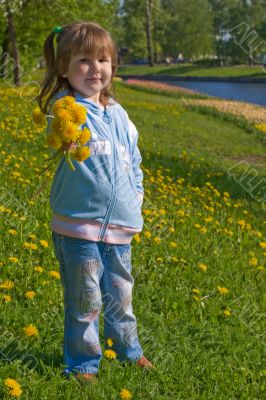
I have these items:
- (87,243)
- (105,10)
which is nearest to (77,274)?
(87,243)

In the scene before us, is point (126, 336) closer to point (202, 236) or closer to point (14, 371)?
point (14, 371)

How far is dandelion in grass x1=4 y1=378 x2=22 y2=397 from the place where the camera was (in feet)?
8.59

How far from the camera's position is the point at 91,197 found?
2719 mm

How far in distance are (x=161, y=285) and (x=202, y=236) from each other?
136 cm

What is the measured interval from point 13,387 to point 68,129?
1213 millimetres

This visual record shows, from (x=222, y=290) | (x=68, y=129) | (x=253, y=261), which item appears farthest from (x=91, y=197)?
(x=253, y=261)

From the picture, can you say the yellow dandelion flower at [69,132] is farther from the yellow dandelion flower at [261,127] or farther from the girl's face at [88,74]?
the yellow dandelion flower at [261,127]

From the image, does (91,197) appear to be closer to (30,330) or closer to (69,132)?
(69,132)

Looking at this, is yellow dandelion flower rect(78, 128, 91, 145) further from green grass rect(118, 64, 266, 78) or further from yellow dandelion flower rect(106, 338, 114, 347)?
green grass rect(118, 64, 266, 78)

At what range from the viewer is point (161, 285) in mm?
4410

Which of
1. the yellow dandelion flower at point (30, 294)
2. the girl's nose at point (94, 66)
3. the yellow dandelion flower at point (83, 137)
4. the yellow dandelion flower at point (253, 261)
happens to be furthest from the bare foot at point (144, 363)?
the yellow dandelion flower at point (253, 261)

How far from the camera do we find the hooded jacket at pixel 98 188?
8.89 ft

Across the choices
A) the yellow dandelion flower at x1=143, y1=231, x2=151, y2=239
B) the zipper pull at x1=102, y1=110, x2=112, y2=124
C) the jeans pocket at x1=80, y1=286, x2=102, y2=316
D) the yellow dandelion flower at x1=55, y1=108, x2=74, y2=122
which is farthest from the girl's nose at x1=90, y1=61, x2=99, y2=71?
the yellow dandelion flower at x1=143, y1=231, x2=151, y2=239

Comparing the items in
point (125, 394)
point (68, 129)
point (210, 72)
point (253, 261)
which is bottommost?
point (210, 72)
